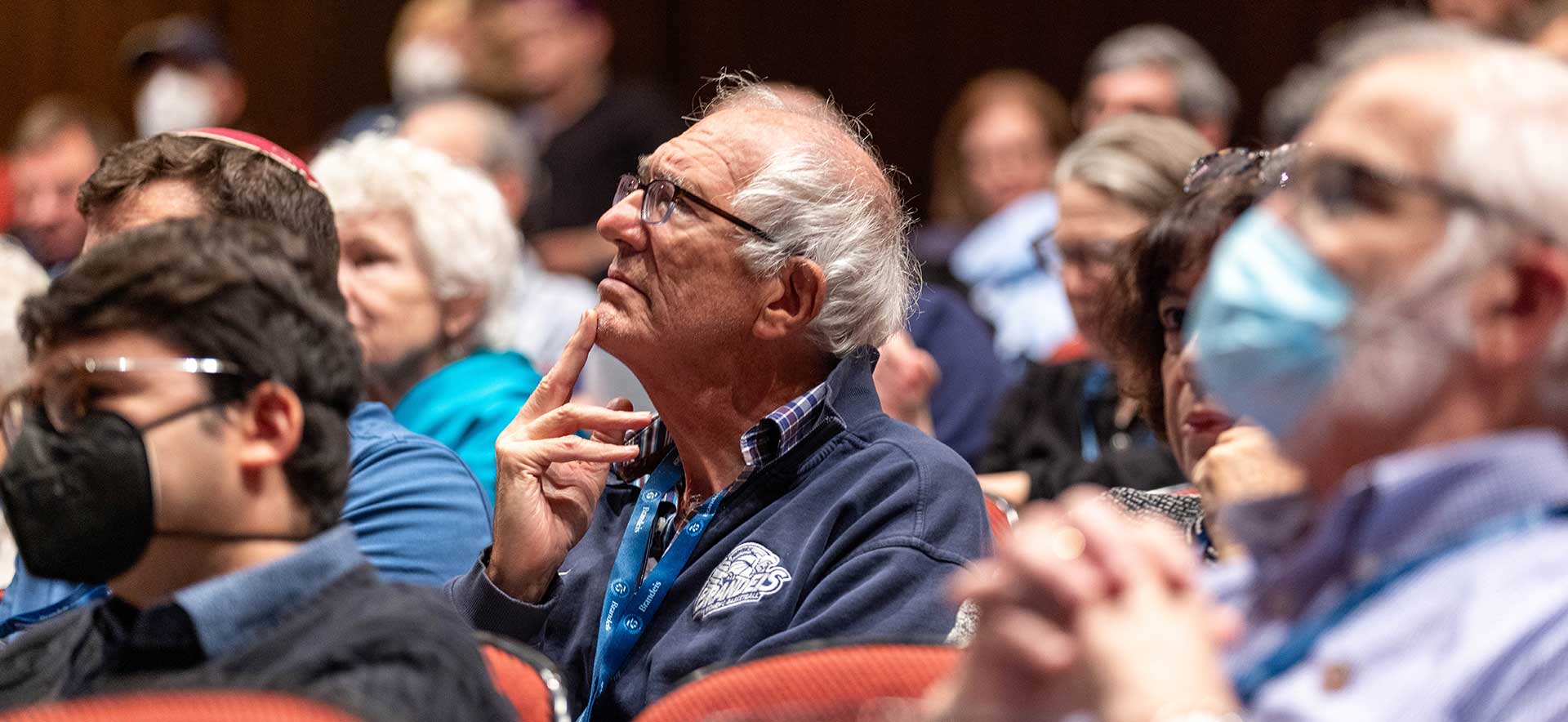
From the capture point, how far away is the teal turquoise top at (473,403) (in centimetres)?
305

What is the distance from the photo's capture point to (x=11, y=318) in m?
3.11

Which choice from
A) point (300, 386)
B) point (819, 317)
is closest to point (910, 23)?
point (819, 317)

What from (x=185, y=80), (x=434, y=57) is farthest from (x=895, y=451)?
(x=185, y=80)

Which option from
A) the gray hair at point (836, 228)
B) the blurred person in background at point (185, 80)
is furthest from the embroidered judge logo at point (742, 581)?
the blurred person in background at point (185, 80)

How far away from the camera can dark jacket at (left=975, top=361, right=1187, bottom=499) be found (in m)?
3.19

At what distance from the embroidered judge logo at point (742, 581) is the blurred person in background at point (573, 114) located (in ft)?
12.0

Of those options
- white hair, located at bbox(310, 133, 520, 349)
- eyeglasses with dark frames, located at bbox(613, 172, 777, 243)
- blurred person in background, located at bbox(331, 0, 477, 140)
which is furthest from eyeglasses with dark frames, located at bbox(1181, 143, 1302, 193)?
blurred person in background, located at bbox(331, 0, 477, 140)

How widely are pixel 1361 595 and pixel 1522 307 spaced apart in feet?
0.79

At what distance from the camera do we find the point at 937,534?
2.08 metres

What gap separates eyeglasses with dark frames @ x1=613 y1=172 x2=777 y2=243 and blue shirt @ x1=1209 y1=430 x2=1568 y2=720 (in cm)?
116

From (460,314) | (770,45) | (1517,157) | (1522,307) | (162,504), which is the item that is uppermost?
(1517,157)

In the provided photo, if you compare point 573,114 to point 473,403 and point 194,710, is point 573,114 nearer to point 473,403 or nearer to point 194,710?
point 473,403

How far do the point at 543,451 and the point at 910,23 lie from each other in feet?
16.2

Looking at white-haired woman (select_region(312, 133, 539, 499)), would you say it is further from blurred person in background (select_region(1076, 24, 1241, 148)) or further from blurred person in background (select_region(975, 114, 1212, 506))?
blurred person in background (select_region(1076, 24, 1241, 148))
